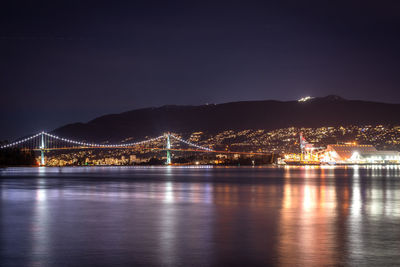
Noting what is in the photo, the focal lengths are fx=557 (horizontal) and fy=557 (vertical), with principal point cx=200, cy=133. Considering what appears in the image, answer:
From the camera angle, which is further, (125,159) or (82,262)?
(125,159)

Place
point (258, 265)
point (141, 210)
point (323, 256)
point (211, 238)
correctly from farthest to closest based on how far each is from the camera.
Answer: point (141, 210) → point (211, 238) → point (323, 256) → point (258, 265)

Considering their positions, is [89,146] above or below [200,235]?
above

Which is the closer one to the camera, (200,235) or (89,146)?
(200,235)

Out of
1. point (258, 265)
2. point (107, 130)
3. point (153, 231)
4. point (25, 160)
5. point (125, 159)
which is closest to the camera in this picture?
point (258, 265)

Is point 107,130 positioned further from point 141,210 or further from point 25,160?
point 141,210

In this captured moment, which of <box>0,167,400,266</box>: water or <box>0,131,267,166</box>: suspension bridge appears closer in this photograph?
<box>0,167,400,266</box>: water

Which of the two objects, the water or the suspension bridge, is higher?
the suspension bridge

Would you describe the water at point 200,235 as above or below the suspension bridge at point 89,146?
below

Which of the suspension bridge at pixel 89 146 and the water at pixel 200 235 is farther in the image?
the suspension bridge at pixel 89 146

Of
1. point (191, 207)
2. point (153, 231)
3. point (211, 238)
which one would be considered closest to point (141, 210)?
point (191, 207)
